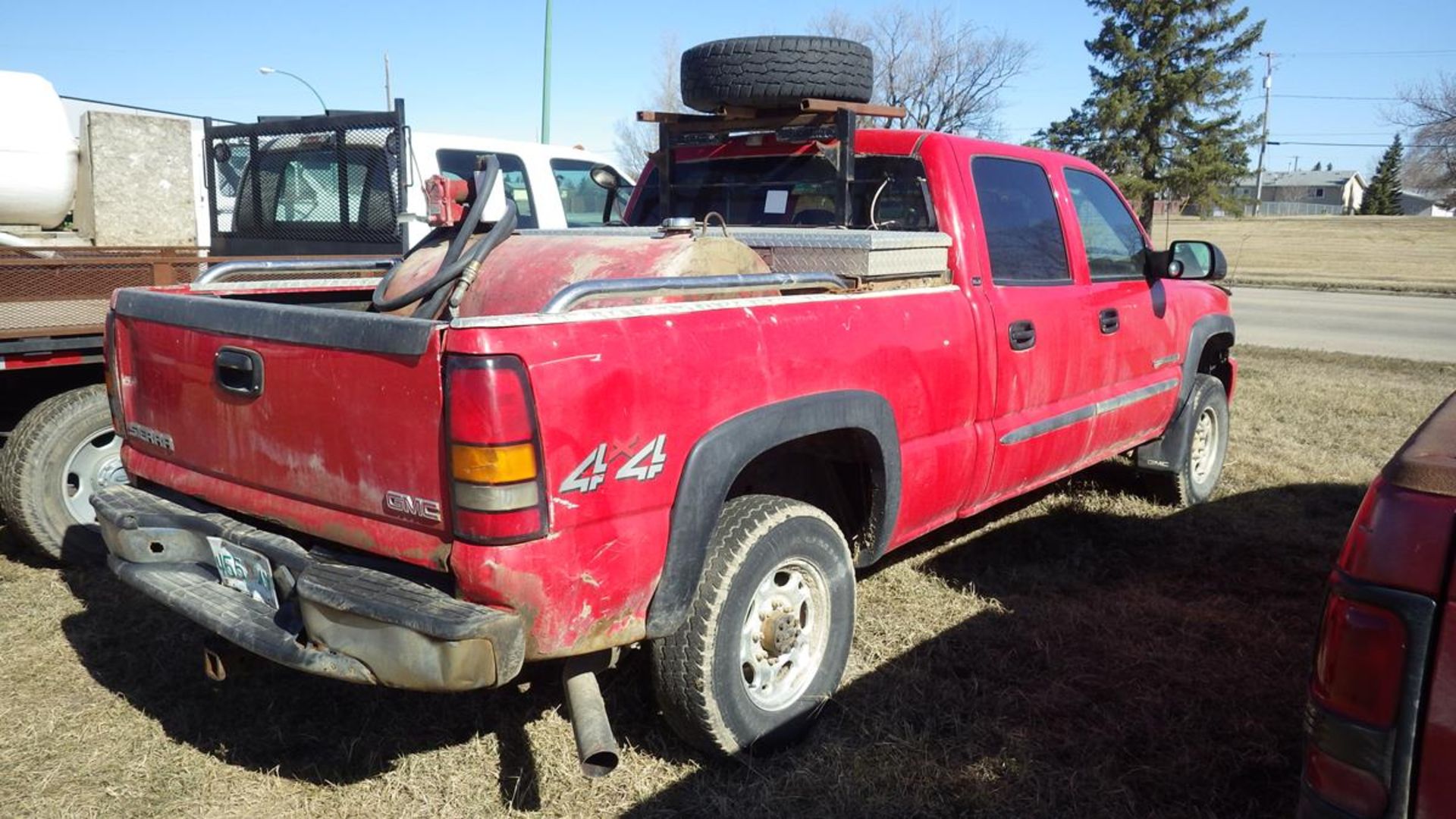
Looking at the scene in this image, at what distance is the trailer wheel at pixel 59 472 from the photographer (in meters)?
4.28

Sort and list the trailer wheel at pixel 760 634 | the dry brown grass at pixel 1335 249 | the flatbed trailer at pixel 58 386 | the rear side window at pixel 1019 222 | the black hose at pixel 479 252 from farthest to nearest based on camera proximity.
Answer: the dry brown grass at pixel 1335 249, the flatbed trailer at pixel 58 386, the rear side window at pixel 1019 222, the black hose at pixel 479 252, the trailer wheel at pixel 760 634

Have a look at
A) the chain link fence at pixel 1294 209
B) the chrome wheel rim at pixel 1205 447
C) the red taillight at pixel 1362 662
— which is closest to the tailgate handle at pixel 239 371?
the red taillight at pixel 1362 662

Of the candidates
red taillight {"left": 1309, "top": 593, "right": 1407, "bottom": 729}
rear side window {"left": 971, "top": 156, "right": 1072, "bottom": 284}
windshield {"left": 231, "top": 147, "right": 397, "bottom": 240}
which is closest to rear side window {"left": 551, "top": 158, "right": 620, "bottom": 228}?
windshield {"left": 231, "top": 147, "right": 397, "bottom": 240}

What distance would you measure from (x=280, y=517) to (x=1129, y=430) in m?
3.70

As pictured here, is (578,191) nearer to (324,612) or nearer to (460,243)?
(460,243)

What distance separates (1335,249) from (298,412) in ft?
132

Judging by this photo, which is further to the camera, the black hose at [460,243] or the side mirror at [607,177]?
the side mirror at [607,177]

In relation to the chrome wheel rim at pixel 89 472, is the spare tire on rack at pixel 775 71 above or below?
above

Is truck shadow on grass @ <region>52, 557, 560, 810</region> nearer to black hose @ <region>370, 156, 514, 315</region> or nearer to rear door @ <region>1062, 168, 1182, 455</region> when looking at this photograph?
black hose @ <region>370, 156, 514, 315</region>

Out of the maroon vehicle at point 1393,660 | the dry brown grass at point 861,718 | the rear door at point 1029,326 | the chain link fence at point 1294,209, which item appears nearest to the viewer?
the maroon vehicle at point 1393,660

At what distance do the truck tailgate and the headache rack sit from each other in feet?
7.04

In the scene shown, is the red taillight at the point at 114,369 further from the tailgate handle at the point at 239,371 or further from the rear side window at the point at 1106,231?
the rear side window at the point at 1106,231

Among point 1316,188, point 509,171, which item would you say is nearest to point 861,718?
point 509,171

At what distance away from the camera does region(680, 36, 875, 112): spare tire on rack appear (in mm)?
4145
